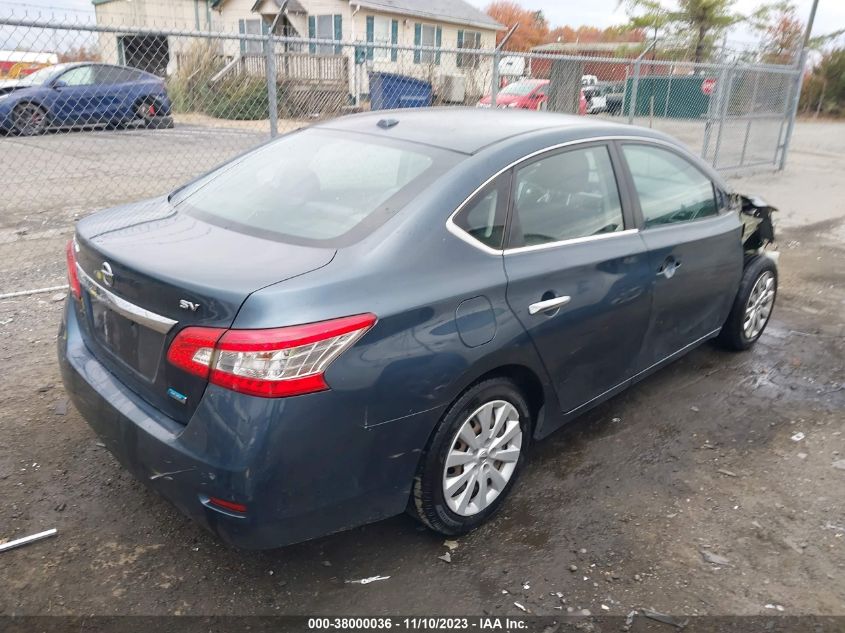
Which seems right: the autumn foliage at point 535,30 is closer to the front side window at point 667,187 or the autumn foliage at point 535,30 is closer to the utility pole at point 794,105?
the utility pole at point 794,105

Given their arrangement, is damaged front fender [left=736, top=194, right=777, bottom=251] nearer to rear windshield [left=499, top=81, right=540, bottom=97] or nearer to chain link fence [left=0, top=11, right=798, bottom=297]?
chain link fence [left=0, top=11, right=798, bottom=297]

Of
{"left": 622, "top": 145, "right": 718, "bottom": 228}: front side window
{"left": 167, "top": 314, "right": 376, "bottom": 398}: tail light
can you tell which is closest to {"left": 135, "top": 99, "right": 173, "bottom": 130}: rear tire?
{"left": 622, "top": 145, "right": 718, "bottom": 228}: front side window

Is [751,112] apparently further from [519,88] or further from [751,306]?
[751,306]

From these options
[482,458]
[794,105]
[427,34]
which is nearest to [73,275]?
[482,458]

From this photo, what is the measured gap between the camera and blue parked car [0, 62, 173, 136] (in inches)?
483

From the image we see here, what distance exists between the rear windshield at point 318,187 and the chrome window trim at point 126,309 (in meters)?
0.51

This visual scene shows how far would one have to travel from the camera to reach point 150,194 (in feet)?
31.1

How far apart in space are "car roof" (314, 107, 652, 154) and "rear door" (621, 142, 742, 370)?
0.30 meters

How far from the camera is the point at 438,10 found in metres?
31.2

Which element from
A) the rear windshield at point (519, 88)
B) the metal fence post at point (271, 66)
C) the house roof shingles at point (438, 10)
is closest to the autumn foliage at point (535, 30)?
the house roof shingles at point (438, 10)

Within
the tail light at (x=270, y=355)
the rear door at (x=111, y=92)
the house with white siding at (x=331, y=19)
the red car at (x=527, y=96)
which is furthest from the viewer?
the house with white siding at (x=331, y=19)

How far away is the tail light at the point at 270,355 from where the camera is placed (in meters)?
2.13

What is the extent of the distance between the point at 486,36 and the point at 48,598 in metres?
35.3

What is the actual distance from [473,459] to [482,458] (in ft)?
0.19
